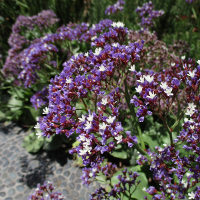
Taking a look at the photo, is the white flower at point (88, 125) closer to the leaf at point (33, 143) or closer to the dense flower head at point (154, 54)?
the dense flower head at point (154, 54)

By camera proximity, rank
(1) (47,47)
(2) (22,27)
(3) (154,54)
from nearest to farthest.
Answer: (1) (47,47) → (3) (154,54) → (2) (22,27)

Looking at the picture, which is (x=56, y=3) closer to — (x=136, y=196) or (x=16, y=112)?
(x=16, y=112)

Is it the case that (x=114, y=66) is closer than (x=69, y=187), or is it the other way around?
(x=114, y=66)

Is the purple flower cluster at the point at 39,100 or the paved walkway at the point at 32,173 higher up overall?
the purple flower cluster at the point at 39,100

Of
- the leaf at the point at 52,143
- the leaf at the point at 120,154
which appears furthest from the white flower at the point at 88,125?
the leaf at the point at 52,143

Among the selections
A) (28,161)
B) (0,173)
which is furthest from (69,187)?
(0,173)

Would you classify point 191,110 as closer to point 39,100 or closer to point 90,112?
point 90,112

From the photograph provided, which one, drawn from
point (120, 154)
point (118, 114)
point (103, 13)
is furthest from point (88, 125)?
point (103, 13)
